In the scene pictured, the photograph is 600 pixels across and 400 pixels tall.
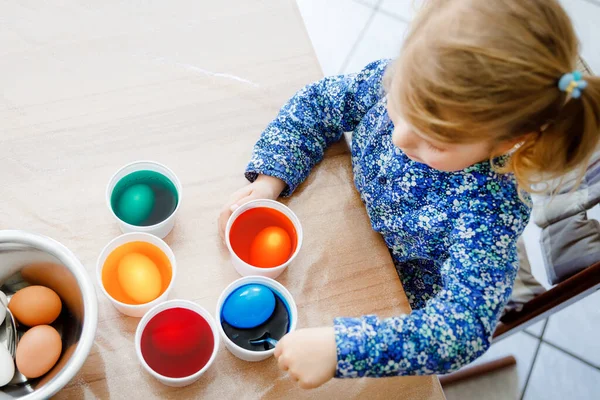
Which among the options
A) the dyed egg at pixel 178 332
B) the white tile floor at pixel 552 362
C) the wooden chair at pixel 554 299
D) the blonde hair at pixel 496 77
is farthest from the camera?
the white tile floor at pixel 552 362

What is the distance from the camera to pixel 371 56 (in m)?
1.85

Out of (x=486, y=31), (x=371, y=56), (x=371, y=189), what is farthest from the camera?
(x=371, y=56)

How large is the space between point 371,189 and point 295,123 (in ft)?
0.51

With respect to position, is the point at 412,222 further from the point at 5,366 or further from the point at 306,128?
the point at 5,366

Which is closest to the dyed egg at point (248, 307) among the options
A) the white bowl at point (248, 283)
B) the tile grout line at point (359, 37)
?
the white bowl at point (248, 283)

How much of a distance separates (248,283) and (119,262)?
163 mm

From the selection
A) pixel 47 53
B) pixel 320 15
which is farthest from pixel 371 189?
pixel 320 15

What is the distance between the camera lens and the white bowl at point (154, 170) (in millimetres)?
675

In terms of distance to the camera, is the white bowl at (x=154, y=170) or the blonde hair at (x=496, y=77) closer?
the blonde hair at (x=496, y=77)

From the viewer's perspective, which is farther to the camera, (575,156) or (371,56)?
(371,56)

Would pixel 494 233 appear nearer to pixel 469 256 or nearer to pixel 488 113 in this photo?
pixel 469 256

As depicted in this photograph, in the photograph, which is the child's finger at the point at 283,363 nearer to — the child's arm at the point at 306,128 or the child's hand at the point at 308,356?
the child's hand at the point at 308,356

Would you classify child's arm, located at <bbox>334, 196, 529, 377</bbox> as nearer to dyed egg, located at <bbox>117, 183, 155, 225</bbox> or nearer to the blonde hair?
the blonde hair

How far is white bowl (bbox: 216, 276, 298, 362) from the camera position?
63 centimetres
